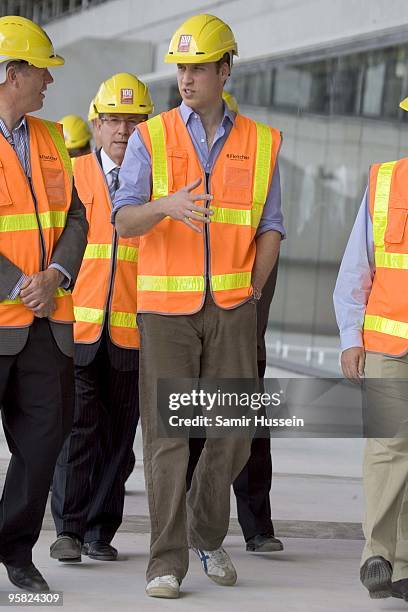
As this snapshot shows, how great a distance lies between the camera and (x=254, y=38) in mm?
14898

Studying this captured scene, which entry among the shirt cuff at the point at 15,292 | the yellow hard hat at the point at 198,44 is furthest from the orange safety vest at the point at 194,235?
the shirt cuff at the point at 15,292

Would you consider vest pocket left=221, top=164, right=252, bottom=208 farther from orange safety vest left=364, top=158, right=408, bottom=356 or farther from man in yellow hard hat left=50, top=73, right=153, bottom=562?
man in yellow hard hat left=50, top=73, right=153, bottom=562

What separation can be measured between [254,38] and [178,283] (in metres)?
9.97

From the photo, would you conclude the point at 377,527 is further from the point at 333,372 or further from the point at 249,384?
the point at 333,372

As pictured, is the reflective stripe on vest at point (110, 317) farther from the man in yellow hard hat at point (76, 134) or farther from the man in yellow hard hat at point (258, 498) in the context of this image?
the man in yellow hard hat at point (76, 134)

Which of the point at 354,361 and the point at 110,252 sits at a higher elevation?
the point at 110,252

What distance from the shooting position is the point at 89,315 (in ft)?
20.2

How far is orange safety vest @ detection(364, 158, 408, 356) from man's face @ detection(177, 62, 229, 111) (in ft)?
2.31

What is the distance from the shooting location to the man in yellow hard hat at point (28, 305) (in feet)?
16.6

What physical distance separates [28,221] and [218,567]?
5.10 feet

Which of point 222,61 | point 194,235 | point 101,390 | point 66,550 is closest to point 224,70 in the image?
point 222,61

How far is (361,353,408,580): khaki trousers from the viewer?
5164 millimetres

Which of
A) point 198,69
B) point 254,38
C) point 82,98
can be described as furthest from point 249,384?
point 82,98

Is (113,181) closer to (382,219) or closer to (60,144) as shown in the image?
(60,144)
